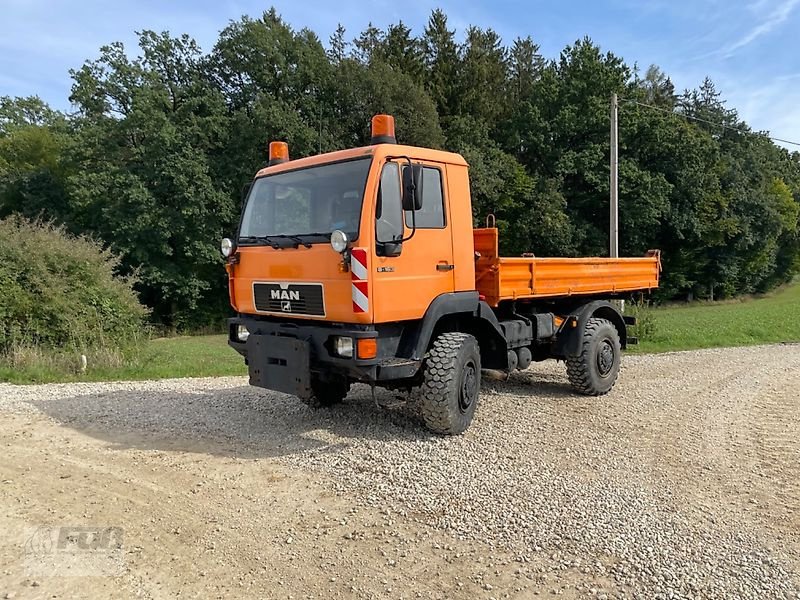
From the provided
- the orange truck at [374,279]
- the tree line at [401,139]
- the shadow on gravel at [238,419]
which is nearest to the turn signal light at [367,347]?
the orange truck at [374,279]

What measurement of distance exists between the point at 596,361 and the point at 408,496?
14.1 ft

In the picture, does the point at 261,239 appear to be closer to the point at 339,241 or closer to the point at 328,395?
the point at 339,241

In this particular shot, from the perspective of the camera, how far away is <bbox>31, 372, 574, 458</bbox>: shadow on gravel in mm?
5836

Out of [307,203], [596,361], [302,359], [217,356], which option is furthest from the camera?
[217,356]

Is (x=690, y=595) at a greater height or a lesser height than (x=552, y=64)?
lesser

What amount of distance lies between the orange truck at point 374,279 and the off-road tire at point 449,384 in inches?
0.5

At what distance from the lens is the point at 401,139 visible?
28.5 meters

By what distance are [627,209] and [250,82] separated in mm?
20176

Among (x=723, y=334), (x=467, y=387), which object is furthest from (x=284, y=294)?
(x=723, y=334)

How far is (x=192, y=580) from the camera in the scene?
337cm

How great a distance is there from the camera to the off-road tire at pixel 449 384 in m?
5.59

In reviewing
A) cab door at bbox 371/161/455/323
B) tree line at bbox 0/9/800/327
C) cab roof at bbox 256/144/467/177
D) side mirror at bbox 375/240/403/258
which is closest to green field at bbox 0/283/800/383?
cab roof at bbox 256/144/467/177

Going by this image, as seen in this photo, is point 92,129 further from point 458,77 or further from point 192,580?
point 192,580

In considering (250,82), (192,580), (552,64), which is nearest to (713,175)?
(552,64)
